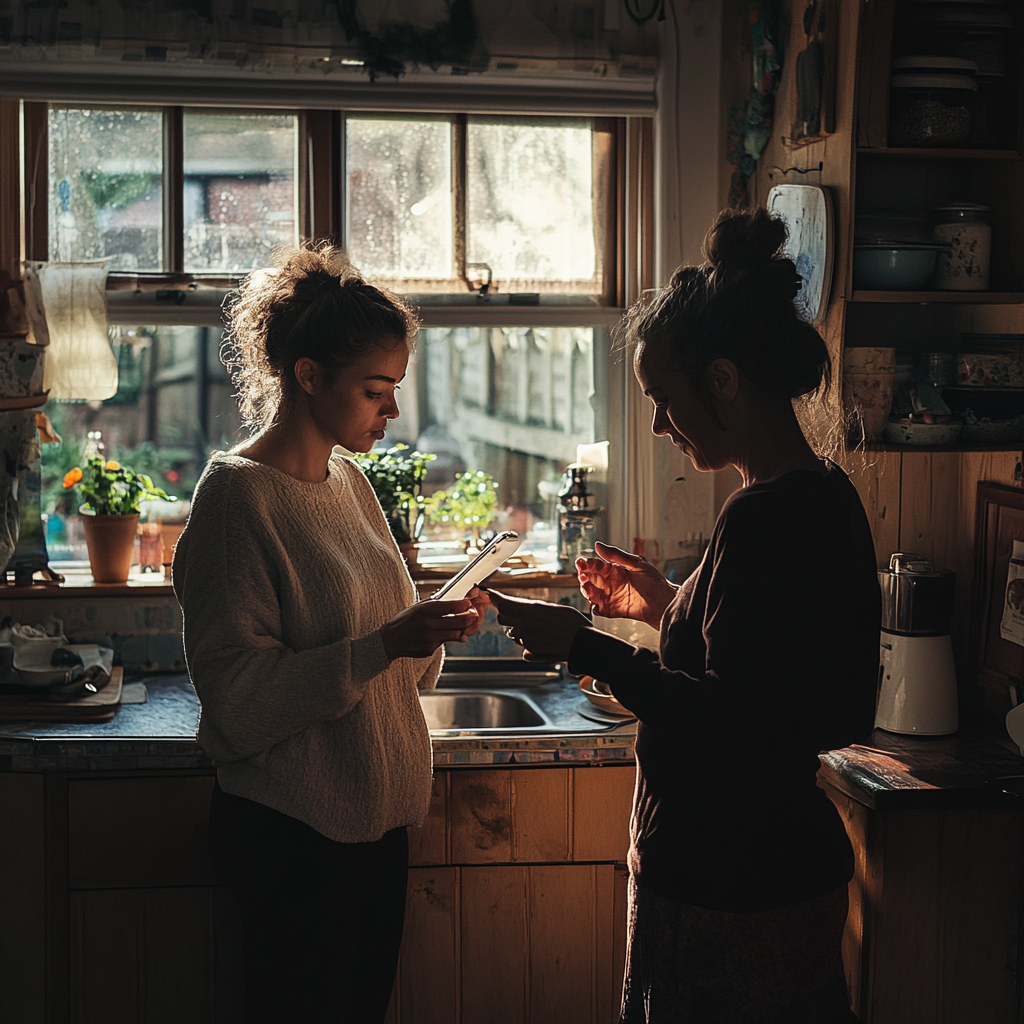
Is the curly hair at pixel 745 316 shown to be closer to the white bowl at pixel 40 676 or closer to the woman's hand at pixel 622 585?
the woman's hand at pixel 622 585

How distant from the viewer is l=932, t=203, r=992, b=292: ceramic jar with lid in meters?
2.22

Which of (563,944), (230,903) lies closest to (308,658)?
(230,903)

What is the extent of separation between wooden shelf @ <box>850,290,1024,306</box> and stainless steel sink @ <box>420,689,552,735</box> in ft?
3.64

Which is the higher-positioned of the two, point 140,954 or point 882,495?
point 882,495

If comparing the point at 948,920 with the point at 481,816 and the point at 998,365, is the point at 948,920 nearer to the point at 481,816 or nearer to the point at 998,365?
the point at 481,816

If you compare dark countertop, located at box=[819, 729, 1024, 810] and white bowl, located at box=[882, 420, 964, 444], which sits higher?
white bowl, located at box=[882, 420, 964, 444]

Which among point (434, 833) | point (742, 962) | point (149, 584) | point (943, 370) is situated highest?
point (943, 370)

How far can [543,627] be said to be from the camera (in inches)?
62.4

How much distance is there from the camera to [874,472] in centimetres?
242

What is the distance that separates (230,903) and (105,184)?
1691mm

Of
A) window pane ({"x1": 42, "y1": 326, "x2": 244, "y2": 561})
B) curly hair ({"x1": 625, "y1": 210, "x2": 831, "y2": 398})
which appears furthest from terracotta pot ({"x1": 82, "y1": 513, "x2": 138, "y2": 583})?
curly hair ({"x1": 625, "y1": 210, "x2": 831, "y2": 398})

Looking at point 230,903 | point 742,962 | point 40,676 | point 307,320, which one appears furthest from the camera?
point 40,676

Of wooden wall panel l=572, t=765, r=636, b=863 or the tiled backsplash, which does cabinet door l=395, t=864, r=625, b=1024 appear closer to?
wooden wall panel l=572, t=765, r=636, b=863

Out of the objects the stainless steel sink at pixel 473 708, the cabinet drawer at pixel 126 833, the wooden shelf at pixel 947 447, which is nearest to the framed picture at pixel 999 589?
the wooden shelf at pixel 947 447
